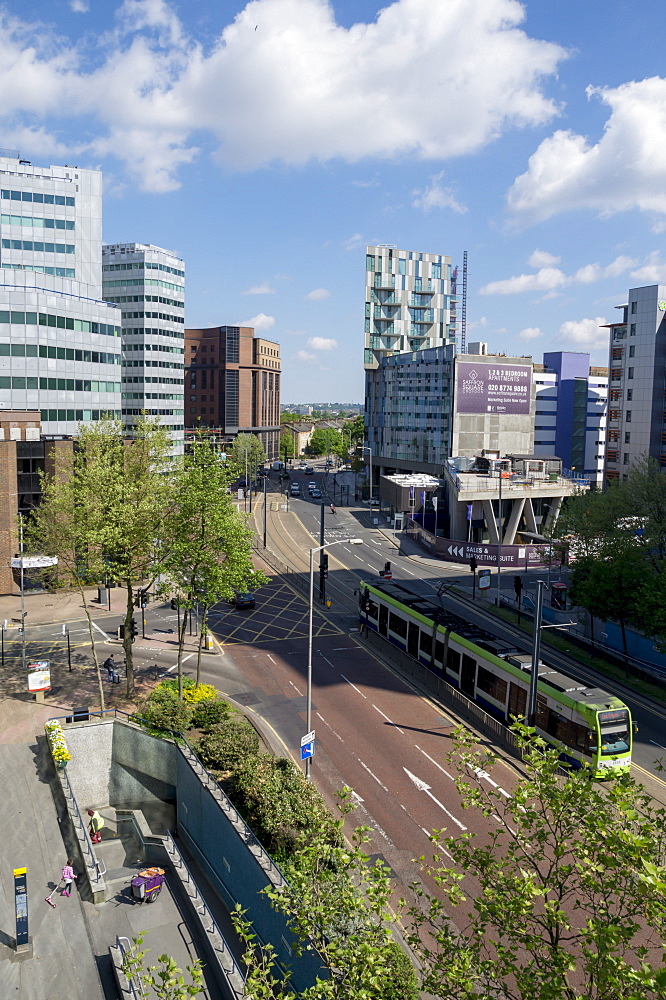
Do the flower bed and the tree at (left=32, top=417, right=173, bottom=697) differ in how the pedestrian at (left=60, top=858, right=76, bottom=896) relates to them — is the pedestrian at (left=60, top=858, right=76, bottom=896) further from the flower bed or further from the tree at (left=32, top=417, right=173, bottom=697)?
the tree at (left=32, top=417, right=173, bottom=697)

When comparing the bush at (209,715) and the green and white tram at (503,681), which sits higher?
the green and white tram at (503,681)

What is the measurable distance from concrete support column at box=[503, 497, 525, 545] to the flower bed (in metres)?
62.4

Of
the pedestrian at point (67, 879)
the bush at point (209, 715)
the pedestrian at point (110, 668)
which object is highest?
the bush at point (209, 715)

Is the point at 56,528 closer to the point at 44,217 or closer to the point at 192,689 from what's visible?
the point at 192,689

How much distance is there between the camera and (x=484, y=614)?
50812mm

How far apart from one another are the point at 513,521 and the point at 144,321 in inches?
2329

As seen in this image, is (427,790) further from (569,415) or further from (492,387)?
(569,415)

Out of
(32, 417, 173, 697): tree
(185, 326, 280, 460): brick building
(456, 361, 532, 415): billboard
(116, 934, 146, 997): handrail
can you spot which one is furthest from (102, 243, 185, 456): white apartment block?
(116, 934, 146, 997): handrail

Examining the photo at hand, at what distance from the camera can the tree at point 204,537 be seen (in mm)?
31031

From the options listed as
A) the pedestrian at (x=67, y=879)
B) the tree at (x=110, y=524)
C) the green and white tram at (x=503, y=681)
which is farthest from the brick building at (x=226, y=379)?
the pedestrian at (x=67, y=879)

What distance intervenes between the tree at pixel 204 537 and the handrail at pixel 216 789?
108 inches

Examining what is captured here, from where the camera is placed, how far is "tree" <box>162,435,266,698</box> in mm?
31031

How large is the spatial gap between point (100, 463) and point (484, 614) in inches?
1194

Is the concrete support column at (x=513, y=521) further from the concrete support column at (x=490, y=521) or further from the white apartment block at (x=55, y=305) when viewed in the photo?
the white apartment block at (x=55, y=305)
